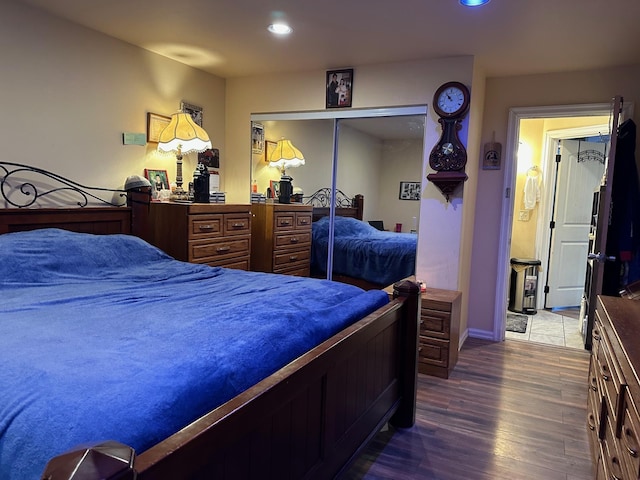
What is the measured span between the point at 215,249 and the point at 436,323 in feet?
5.86

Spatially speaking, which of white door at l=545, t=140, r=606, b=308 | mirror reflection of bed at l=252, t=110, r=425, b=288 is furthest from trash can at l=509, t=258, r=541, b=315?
mirror reflection of bed at l=252, t=110, r=425, b=288

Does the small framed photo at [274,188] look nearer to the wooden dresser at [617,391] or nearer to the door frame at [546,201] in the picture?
the wooden dresser at [617,391]

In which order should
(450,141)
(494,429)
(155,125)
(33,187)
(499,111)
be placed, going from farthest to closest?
(499,111) → (155,125) → (450,141) → (33,187) → (494,429)

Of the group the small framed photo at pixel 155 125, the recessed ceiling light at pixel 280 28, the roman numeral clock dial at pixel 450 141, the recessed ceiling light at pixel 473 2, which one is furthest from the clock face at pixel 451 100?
the small framed photo at pixel 155 125

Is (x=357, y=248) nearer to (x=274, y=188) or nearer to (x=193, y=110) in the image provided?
(x=274, y=188)

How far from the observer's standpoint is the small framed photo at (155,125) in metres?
3.61

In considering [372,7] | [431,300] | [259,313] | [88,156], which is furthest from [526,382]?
[88,156]

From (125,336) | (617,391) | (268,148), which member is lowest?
(617,391)

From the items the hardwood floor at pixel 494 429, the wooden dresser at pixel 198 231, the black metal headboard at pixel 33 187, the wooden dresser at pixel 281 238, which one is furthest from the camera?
the wooden dresser at pixel 281 238

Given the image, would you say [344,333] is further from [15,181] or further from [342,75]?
[342,75]

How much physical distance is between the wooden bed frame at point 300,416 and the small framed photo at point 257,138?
192 centimetres

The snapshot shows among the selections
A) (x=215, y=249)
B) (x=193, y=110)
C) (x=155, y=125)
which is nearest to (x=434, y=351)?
(x=215, y=249)

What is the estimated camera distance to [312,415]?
1.54 meters

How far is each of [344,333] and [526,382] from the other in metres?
2.09
